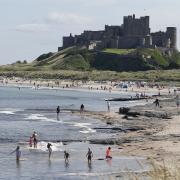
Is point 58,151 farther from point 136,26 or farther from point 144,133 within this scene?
point 136,26

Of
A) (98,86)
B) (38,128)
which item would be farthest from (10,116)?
(98,86)

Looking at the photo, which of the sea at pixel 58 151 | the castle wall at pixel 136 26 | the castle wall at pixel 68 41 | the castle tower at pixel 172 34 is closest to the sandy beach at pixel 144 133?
the sea at pixel 58 151

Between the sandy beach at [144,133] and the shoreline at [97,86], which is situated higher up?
the shoreline at [97,86]

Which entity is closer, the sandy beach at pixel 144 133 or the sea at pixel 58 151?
the sea at pixel 58 151

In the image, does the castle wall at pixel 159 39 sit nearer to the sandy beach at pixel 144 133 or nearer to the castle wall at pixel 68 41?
the castle wall at pixel 68 41

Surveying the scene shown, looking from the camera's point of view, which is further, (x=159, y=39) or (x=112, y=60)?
(x=159, y=39)

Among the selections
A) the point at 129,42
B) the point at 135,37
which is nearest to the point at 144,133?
the point at 135,37

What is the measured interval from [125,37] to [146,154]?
140502 mm

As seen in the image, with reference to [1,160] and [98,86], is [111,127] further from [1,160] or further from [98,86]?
[98,86]

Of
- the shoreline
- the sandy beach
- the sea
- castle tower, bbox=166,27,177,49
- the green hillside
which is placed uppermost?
castle tower, bbox=166,27,177,49

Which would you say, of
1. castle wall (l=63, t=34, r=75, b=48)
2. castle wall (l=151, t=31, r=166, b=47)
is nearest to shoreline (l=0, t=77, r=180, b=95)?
castle wall (l=63, t=34, r=75, b=48)

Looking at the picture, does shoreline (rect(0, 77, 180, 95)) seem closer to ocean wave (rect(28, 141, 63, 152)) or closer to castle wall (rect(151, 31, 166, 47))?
castle wall (rect(151, 31, 166, 47))

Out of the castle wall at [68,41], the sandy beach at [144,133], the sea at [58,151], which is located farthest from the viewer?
the castle wall at [68,41]

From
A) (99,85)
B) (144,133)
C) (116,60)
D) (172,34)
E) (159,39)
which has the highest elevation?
(172,34)
